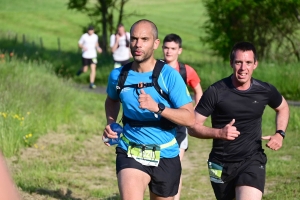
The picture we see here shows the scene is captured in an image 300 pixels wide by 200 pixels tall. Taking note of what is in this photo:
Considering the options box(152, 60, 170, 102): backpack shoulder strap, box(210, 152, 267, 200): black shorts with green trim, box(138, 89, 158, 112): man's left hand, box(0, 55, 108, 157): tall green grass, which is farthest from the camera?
box(0, 55, 108, 157): tall green grass

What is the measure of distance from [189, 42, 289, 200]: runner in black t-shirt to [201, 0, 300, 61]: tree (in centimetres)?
1850

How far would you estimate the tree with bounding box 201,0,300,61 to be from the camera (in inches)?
975

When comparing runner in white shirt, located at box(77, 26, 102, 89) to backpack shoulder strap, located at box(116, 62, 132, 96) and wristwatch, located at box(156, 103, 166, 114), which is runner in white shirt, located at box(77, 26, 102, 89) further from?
wristwatch, located at box(156, 103, 166, 114)

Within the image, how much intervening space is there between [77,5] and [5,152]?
20.9 metres

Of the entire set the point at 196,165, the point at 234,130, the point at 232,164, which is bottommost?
the point at 196,165

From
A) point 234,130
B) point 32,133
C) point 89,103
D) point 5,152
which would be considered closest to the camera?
point 234,130

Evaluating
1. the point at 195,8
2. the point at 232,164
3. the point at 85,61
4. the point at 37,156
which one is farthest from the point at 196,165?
the point at 195,8

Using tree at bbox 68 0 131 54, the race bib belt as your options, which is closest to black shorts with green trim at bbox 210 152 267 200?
the race bib belt

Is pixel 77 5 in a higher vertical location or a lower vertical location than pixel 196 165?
higher

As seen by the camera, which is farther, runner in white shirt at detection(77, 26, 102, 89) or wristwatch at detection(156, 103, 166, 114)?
runner in white shirt at detection(77, 26, 102, 89)

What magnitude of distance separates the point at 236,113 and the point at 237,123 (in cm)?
8

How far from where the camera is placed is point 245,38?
2655 centimetres

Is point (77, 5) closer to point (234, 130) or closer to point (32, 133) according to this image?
point (32, 133)

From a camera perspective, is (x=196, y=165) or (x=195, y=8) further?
(x=195, y=8)
